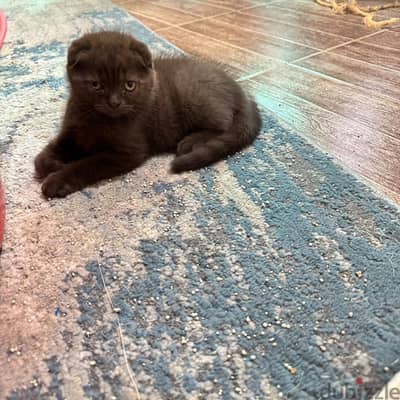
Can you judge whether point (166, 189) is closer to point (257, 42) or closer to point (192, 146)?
point (192, 146)

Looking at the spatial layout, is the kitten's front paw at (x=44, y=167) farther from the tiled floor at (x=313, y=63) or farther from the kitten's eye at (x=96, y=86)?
the tiled floor at (x=313, y=63)

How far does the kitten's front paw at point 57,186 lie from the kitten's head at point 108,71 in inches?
7.8

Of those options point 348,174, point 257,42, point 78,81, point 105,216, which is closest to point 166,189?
point 105,216

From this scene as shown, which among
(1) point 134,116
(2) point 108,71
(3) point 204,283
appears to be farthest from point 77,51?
(3) point 204,283

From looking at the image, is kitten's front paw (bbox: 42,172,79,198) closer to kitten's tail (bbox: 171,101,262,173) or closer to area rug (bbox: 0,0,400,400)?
area rug (bbox: 0,0,400,400)

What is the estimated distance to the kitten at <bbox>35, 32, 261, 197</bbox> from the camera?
1.13m

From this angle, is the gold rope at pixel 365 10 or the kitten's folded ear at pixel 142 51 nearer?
the kitten's folded ear at pixel 142 51

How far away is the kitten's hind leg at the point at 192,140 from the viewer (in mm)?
1262

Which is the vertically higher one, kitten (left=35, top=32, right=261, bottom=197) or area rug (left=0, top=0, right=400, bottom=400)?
kitten (left=35, top=32, right=261, bottom=197)

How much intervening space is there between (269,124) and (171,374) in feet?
3.00

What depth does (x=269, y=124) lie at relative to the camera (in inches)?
56.0

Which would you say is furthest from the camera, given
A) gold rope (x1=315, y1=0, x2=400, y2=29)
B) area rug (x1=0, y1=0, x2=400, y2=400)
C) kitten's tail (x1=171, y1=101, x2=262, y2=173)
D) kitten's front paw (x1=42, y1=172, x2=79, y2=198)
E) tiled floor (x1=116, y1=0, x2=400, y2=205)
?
gold rope (x1=315, y1=0, x2=400, y2=29)

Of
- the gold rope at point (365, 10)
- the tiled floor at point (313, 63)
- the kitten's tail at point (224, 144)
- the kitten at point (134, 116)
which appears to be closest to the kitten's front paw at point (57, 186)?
the kitten at point (134, 116)

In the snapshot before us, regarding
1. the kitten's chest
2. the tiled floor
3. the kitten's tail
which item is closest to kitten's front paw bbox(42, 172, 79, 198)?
the kitten's chest
